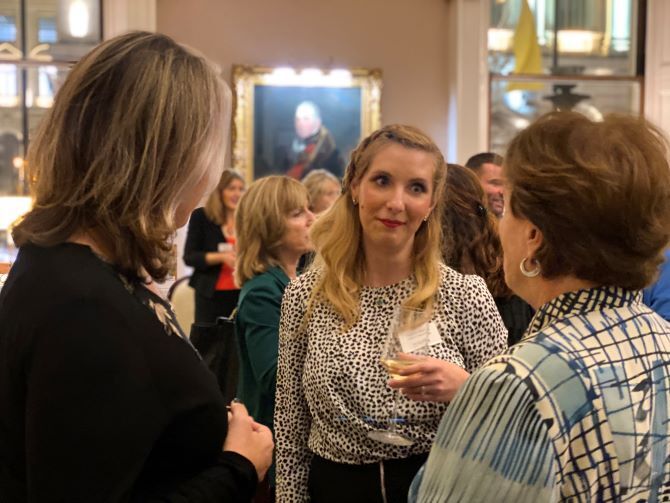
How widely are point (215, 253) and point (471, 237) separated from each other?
10.1ft

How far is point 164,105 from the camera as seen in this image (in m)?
1.33

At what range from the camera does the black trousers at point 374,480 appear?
2.04 meters

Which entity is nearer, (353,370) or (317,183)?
(353,370)

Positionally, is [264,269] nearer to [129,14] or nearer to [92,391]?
[92,391]

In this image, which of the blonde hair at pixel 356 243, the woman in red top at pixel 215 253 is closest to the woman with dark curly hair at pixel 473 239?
the blonde hair at pixel 356 243

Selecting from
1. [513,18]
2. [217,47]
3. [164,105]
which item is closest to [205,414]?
[164,105]

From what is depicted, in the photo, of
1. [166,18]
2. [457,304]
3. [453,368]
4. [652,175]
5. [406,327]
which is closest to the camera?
[652,175]

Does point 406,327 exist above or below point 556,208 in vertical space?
below

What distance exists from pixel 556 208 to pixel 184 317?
492 cm

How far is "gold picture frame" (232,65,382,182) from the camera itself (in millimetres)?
7414

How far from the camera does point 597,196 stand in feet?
4.23

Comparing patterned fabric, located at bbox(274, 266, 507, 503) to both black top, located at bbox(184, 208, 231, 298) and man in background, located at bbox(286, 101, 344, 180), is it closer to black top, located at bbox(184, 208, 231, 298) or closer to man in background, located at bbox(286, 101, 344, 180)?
black top, located at bbox(184, 208, 231, 298)

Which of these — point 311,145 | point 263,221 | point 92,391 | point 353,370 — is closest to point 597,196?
point 92,391

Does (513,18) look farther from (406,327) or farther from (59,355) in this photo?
(59,355)
